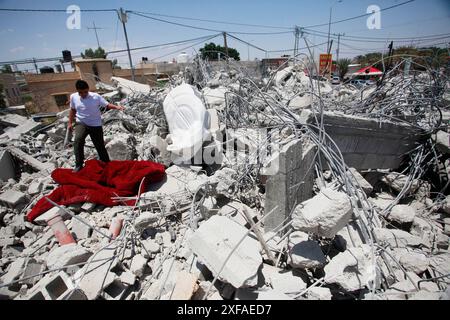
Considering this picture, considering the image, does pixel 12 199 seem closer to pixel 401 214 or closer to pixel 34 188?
pixel 34 188

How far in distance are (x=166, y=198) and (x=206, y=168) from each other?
1237 millimetres

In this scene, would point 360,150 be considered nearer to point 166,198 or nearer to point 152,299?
point 166,198

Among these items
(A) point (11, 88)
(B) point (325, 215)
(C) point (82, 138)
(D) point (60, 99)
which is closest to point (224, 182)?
(B) point (325, 215)

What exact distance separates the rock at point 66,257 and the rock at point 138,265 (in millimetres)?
461

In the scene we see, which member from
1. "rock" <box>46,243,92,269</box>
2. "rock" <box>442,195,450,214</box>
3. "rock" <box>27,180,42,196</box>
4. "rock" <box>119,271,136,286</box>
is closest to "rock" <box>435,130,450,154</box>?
"rock" <box>442,195,450,214</box>

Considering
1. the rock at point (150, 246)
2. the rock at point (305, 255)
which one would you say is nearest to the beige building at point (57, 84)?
the rock at point (150, 246)

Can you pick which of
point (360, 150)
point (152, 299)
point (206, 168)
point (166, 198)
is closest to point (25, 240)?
point (166, 198)

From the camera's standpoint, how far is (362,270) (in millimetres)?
1795

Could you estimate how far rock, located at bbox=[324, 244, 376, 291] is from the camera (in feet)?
5.66

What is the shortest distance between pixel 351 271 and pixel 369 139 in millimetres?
2204

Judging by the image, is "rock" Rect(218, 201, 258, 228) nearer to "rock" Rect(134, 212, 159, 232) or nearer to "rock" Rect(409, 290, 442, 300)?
"rock" Rect(134, 212, 159, 232)

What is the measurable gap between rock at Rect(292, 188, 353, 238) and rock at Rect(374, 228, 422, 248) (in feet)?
2.86

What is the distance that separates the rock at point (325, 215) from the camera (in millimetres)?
1728

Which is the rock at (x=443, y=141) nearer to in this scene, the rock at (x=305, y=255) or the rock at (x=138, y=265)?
the rock at (x=305, y=255)
